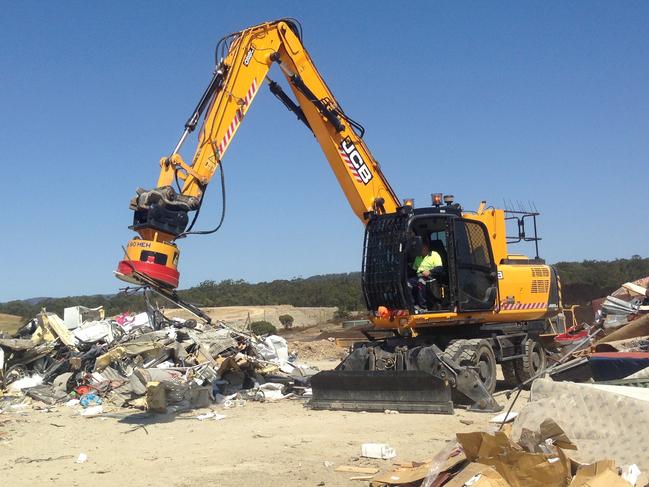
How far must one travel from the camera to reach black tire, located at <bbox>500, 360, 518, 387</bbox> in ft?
41.8

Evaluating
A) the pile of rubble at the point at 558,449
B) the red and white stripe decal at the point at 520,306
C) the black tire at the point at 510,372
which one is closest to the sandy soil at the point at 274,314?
the black tire at the point at 510,372

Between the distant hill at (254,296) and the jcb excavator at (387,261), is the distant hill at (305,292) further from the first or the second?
the jcb excavator at (387,261)

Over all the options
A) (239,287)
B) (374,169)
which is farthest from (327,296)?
(374,169)

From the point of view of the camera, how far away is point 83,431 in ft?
33.8

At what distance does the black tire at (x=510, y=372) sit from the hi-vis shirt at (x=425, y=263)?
246cm

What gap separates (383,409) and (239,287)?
53.6 metres

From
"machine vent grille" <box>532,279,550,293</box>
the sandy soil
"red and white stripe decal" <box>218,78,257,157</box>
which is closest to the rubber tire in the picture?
"machine vent grille" <box>532,279,550,293</box>

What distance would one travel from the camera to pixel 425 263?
11.3 m

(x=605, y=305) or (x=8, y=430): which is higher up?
(x=605, y=305)

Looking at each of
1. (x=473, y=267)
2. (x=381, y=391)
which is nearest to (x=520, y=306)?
(x=473, y=267)

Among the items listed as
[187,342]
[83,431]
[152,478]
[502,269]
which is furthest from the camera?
[187,342]

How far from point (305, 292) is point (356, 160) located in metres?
45.4

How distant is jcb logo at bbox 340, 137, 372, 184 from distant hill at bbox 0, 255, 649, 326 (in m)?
22.8

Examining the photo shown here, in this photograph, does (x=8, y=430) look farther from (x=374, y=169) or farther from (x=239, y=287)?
(x=239, y=287)
